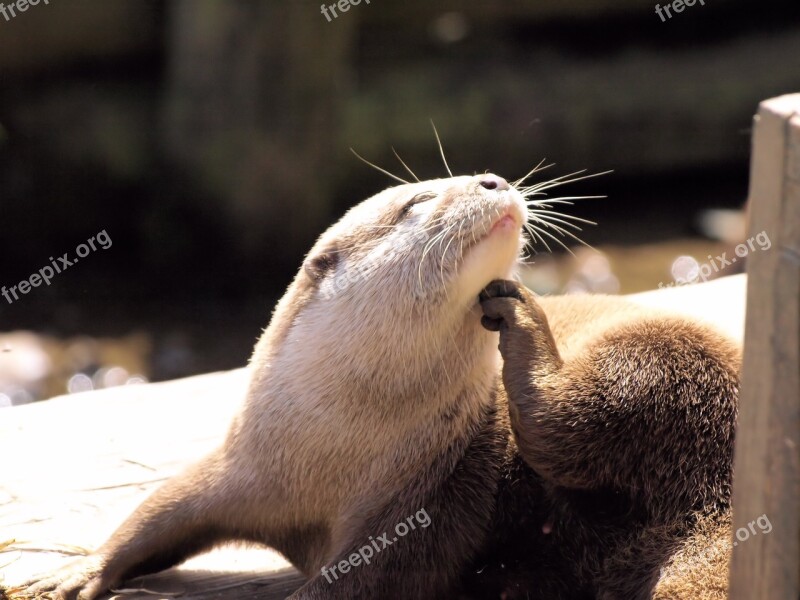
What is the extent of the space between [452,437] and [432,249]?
41 centimetres

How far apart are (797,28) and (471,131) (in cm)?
228

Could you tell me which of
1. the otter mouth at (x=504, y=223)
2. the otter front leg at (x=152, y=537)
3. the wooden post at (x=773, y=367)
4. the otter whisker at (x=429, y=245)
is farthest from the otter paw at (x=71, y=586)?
the wooden post at (x=773, y=367)

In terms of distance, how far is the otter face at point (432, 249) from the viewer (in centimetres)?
243

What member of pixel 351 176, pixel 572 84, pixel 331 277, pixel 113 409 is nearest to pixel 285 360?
pixel 331 277

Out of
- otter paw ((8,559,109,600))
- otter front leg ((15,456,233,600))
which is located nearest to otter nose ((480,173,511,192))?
otter front leg ((15,456,233,600))

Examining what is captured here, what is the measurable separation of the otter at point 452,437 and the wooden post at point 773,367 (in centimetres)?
58

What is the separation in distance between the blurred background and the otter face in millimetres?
3026

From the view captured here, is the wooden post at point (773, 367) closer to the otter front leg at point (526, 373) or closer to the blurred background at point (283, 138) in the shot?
the otter front leg at point (526, 373)

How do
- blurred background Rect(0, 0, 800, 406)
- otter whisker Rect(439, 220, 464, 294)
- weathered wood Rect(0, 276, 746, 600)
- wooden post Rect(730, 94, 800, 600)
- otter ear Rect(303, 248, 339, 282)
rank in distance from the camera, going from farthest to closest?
blurred background Rect(0, 0, 800, 406)
weathered wood Rect(0, 276, 746, 600)
otter ear Rect(303, 248, 339, 282)
otter whisker Rect(439, 220, 464, 294)
wooden post Rect(730, 94, 800, 600)

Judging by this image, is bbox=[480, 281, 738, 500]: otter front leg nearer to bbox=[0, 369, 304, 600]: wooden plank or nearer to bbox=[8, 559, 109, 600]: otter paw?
bbox=[0, 369, 304, 600]: wooden plank

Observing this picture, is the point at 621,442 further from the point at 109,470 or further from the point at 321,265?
the point at 109,470

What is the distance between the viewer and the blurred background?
578 centimetres

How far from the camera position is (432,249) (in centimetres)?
246

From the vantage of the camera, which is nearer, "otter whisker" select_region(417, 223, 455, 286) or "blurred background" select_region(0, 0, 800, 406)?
"otter whisker" select_region(417, 223, 455, 286)
